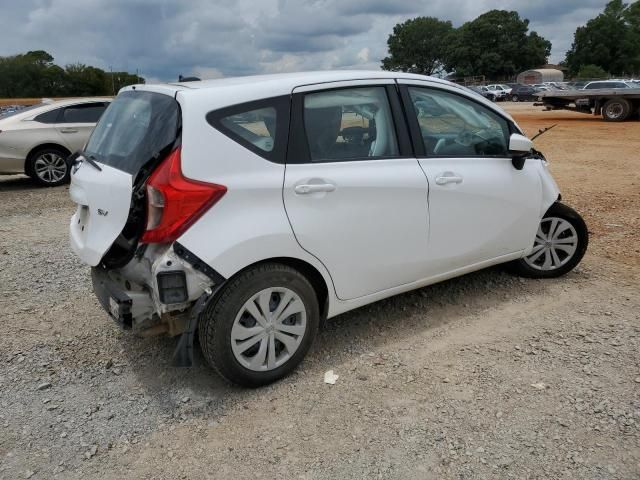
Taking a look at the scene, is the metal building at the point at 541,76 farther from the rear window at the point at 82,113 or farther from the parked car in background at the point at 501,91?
the rear window at the point at 82,113

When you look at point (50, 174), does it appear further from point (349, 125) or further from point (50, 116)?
point (349, 125)

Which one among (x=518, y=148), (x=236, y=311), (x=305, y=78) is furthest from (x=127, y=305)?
(x=518, y=148)

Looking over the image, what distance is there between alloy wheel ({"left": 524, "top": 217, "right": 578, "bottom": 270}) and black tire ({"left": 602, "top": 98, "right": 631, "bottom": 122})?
19553mm

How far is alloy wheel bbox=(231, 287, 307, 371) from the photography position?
2.90m

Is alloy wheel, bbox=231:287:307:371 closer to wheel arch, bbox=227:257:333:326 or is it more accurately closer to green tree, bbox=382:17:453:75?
wheel arch, bbox=227:257:333:326

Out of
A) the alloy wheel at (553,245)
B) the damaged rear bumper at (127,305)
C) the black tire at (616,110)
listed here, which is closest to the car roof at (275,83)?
the damaged rear bumper at (127,305)

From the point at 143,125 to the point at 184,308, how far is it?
104 cm

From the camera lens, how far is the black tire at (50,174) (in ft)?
30.8

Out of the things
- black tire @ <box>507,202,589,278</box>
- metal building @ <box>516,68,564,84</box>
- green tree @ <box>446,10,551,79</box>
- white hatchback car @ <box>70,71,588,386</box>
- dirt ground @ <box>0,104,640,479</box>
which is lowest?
dirt ground @ <box>0,104,640,479</box>

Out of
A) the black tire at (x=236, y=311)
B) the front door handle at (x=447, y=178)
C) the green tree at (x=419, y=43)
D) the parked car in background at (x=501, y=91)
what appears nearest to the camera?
the black tire at (x=236, y=311)

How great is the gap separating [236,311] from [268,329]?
252 mm

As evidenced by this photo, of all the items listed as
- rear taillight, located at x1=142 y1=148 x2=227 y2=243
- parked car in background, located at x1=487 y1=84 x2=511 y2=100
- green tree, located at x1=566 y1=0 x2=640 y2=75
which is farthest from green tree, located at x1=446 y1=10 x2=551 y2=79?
rear taillight, located at x1=142 y1=148 x2=227 y2=243

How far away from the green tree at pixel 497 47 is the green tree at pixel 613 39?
379 inches

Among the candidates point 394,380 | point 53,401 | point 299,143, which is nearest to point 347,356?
point 394,380
